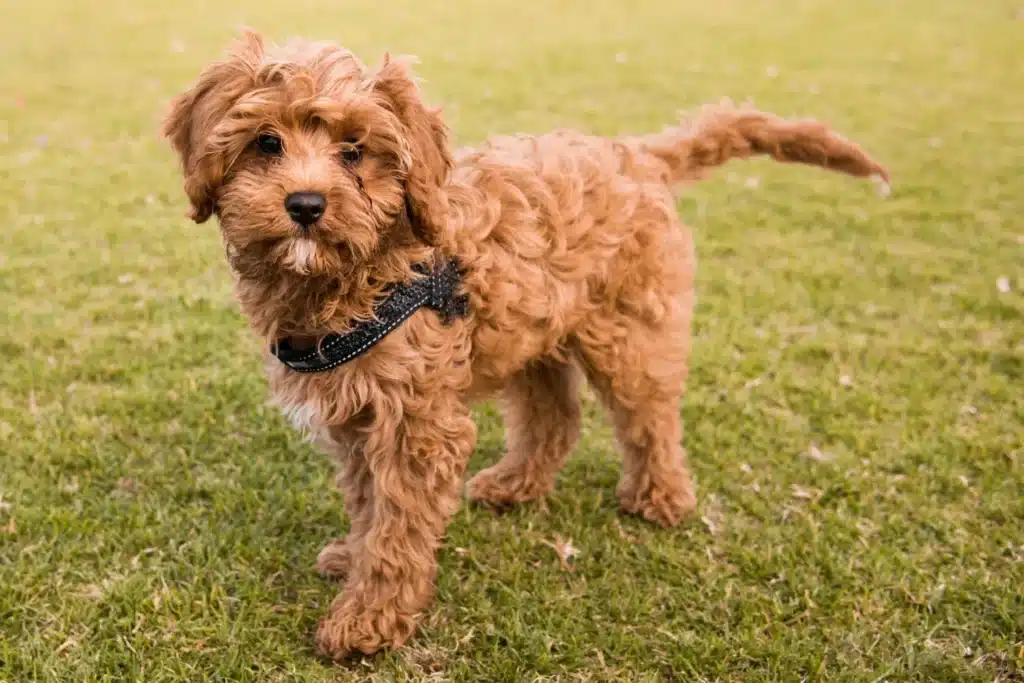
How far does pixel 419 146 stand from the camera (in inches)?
107

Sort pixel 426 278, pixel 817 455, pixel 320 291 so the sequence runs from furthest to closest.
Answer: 1. pixel 817 455
2. pixel 426 278
3. pixel 320 291

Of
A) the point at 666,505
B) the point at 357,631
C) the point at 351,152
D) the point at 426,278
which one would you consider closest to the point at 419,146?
the point at 351,152

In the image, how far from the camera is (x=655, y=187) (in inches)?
143

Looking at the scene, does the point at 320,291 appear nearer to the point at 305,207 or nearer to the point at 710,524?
the point at 305,207

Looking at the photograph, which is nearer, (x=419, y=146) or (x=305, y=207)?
(x=305, y=207)

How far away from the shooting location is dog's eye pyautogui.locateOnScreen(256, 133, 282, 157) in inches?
103

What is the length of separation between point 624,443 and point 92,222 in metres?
4.69

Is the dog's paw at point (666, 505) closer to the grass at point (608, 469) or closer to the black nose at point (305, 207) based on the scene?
the grass at point (608, 469)

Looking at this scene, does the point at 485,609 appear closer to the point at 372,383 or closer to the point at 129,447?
the point at 372,383

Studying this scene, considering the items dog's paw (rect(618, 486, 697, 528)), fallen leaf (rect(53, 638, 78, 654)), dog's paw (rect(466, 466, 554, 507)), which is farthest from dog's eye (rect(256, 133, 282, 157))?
dog's paw (rect(618, 486, 697, 528))

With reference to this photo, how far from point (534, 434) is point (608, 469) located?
0.54 meters

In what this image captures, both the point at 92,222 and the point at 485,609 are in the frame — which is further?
the point at 92,222

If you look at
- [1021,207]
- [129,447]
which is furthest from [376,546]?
[1021,207]

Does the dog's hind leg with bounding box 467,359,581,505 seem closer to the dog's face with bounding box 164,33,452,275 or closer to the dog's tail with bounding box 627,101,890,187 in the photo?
the dog's tail with bounding box 627,101,890,187
